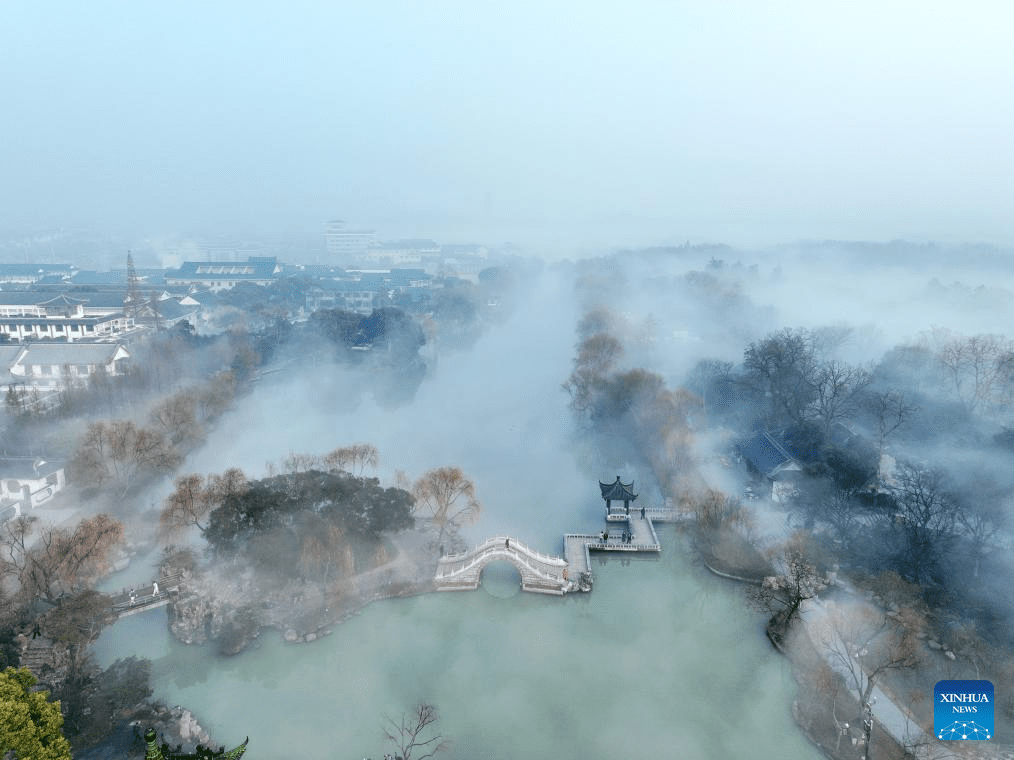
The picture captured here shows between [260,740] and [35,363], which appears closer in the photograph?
[260,740]

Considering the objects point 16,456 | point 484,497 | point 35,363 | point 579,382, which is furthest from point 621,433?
point 35,363

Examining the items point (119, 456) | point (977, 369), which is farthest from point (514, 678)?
point (977, 369)

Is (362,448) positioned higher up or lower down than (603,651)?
higher up

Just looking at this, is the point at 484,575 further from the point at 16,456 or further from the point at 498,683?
the point at 16,456

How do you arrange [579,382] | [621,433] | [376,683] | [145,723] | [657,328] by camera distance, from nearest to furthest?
[145,723]
[376,683]
[621,433]
[579,382]
[657,328]

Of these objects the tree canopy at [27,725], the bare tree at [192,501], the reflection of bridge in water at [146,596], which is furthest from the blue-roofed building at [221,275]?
the tree canopy at [27,725]

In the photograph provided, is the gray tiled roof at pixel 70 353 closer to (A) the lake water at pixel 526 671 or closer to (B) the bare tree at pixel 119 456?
(B) the bare tree at pixel 119 456
